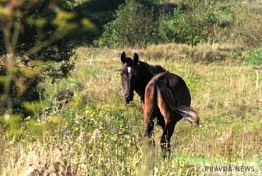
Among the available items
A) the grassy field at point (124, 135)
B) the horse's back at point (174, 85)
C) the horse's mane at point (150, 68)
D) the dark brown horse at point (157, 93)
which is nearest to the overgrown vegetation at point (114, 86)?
the grassy field at point (124, 135)

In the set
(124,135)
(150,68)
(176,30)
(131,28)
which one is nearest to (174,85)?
(150,68)

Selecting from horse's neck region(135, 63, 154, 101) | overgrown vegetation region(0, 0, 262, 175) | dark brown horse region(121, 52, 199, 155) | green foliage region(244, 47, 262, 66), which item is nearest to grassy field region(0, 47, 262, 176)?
overgrown vegetation region(0, 0, 262, 175)

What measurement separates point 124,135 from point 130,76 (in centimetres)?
259

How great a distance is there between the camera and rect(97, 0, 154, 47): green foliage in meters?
36.1

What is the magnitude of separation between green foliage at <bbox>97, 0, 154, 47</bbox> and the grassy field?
410 inches

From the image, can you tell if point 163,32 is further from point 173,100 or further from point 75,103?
point 173,100

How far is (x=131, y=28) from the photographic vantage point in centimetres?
3619

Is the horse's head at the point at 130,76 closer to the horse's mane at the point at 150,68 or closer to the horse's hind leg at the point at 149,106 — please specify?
the horse's mane at the point at 150,68

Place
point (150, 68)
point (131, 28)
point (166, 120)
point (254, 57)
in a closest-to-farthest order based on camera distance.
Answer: point (166, 120) < point (150, 68) < point (254, 57) < point (131, 28)

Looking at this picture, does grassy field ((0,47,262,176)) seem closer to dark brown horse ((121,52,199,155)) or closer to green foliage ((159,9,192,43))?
dark brown horse ((121,52,199,155))

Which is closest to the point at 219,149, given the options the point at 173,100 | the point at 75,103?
the point at 173,100

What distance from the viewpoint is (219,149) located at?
32.5 feet

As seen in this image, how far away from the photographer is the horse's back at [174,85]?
30.6 ft

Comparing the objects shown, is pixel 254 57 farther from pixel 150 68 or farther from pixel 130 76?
pixel 130 76
